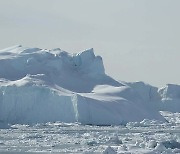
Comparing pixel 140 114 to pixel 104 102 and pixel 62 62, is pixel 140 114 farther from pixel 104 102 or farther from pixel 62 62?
pixel 62 62

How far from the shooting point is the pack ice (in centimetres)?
4003

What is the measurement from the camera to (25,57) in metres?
47.8

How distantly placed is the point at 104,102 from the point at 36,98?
5977 millimetres

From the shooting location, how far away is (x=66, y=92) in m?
43.5

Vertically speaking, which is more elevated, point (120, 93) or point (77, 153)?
point (77, 153)

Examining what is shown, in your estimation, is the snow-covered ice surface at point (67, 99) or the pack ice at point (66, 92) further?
the pack ice at point (66, 92)

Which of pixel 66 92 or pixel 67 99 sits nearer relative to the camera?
pixel 67 99

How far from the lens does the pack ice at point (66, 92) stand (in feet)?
131

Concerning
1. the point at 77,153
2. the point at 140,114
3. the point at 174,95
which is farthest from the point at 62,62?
the point at 77,153

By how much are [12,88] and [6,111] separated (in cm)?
177

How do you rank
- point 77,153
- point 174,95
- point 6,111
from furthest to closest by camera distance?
1. point 174,95
2. point 6,111
3. point 77,153

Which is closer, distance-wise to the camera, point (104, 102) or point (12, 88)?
point (12, 88)

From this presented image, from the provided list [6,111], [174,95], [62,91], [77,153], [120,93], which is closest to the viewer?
[77,153]

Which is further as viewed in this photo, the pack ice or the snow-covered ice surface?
the pack ice
